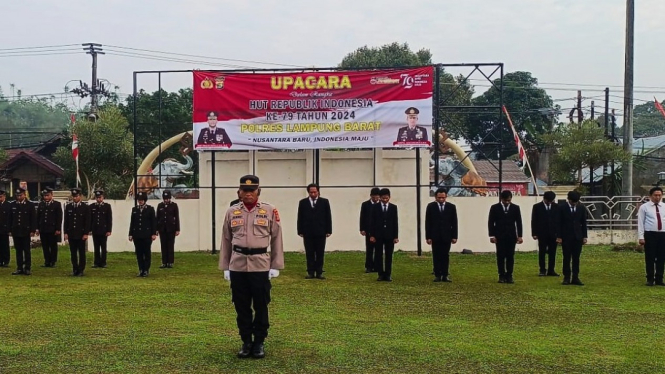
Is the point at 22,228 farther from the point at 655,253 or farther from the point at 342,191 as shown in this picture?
the point at 655,253

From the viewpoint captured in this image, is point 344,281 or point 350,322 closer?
point 350,322

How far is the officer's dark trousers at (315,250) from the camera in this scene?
13484 millimetres

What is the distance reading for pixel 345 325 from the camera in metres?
8.41

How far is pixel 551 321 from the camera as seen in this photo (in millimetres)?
8766

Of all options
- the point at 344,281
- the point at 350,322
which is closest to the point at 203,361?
the point at 350,322

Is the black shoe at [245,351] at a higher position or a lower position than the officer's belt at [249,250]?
lower

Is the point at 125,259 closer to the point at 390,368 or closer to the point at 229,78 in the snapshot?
the point at 229,78

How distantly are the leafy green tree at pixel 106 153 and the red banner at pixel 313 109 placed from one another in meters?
12.5

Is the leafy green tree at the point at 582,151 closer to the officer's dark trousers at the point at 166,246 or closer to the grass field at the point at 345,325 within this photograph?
the grass field at the point at 345,325

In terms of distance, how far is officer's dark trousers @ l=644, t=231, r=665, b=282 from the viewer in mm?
12430

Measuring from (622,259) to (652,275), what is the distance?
4919 mm

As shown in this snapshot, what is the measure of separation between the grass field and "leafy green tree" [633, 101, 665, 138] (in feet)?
186

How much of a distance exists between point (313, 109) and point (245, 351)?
37.1 feet

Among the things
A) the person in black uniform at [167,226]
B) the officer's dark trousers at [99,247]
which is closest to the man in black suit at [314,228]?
the person in black uniform at [167,226]
